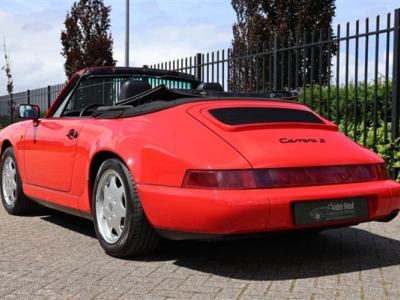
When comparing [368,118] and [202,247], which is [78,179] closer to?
[202,247]

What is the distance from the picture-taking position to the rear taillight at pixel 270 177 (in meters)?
3.62

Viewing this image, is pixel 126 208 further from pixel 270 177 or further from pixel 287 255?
pixel 287 255

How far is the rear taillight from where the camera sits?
3.62 metres

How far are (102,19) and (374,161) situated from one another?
88.7ft

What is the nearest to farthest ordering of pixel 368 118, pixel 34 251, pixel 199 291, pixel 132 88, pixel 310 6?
pixel 199 291 < pixel 34 251 < pixel 132 88 < pixel 368 118 < pixel 310 6

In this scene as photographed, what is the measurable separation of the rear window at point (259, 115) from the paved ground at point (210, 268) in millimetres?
985

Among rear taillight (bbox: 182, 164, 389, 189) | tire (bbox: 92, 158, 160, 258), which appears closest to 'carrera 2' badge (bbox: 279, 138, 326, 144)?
rear taillight (bbox: 182, 164, 389, 189)

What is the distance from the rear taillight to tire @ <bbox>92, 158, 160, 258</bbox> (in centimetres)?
51

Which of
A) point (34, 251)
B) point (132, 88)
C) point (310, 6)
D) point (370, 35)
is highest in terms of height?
point (310, 6)

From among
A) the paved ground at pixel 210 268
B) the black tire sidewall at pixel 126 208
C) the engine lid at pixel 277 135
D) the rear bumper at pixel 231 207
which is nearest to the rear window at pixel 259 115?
the engine lid at pixel 277 135

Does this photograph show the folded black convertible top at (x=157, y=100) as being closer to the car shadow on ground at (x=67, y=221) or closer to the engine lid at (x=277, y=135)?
the engine lid at (x=277, y=135)

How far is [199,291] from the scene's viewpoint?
11.3ft

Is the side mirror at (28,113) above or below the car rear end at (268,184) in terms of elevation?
above

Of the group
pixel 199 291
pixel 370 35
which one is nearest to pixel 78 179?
pixel 199 291
